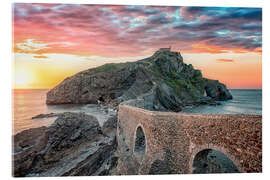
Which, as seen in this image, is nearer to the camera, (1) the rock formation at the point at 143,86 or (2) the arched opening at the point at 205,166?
(2) the arched opening at the point at 205,166

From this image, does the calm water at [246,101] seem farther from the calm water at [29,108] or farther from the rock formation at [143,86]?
the calm water at [29,108]

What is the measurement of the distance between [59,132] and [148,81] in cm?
1394

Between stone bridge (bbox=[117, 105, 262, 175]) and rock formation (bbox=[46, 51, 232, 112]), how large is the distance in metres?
4.21

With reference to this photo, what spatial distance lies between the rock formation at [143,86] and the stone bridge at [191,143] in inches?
166

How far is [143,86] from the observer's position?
19750 millimetres

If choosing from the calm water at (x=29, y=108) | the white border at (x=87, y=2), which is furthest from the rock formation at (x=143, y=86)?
the white border at (x=87, y=2)

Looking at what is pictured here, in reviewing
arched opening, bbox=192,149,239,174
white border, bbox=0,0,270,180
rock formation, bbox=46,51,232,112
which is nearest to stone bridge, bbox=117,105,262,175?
arched opening, bbox=192,149,239,174

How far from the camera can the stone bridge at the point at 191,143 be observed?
11.7 ft

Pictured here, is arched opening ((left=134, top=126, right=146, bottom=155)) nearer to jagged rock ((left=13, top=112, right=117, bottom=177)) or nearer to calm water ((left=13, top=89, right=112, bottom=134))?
jagged rock ((left=13, top=112, right=117, bottom=177))

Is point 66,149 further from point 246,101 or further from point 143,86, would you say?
point 143,86

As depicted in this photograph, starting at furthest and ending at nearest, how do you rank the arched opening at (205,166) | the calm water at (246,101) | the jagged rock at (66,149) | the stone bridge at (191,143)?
the calm water at (246,101)
the jagged rock at (66,149)
the arched opening at (205,166)
the stone bridge at (191,143)

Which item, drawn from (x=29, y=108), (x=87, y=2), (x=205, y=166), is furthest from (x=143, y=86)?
(x=205, y=166)
